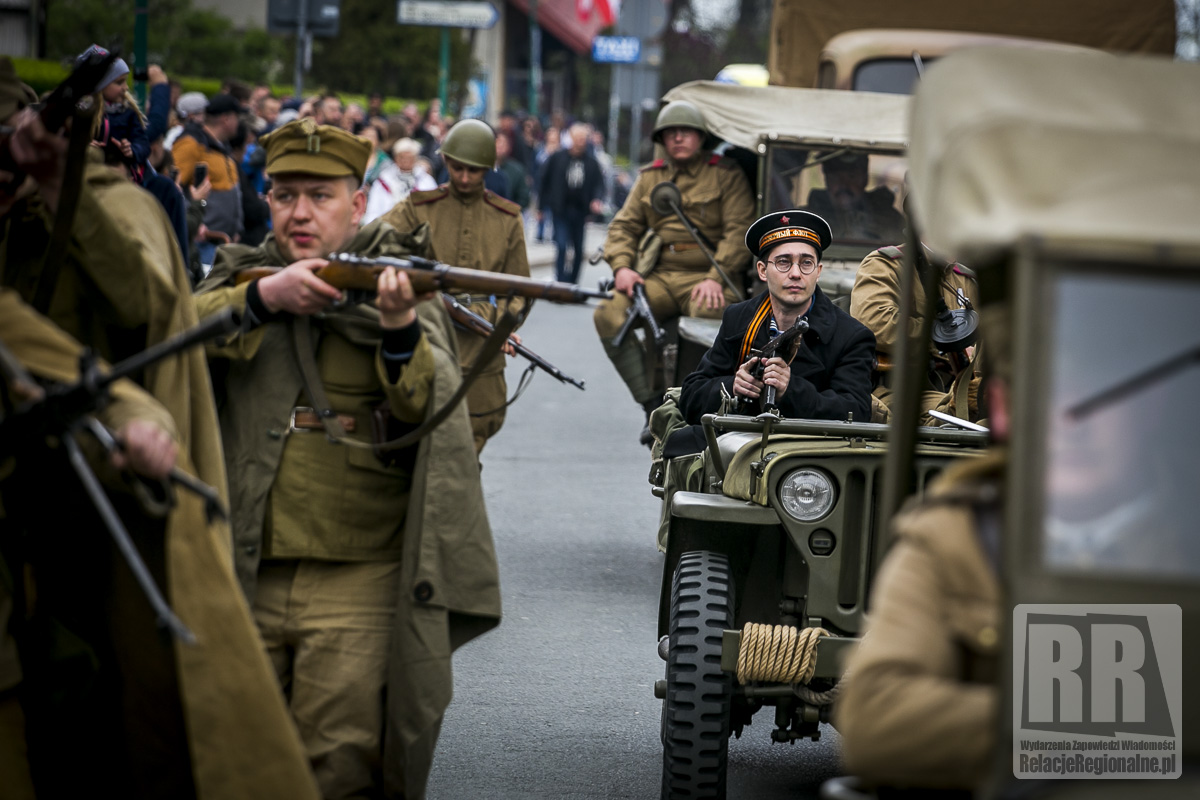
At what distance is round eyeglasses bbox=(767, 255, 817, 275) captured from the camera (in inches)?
246

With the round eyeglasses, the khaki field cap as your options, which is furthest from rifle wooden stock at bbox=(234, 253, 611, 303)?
the round eyeglasses

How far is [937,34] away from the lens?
11.9m

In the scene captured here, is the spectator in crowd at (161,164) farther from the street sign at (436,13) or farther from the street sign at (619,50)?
the street sign at (619,50)

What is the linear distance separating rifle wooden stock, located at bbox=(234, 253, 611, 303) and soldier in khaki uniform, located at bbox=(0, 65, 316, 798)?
389 mm

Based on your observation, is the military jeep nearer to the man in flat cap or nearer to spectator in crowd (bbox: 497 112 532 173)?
the man in flat cap

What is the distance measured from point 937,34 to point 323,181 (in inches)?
339

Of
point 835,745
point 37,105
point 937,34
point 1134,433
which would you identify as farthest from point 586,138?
point 1134,433

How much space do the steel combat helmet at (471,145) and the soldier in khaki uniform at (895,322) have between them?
2.50 m

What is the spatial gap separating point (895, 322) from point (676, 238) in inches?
145

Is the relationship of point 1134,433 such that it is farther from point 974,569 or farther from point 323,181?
point 323,181

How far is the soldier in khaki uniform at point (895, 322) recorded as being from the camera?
641 cm

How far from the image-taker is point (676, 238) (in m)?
10.5

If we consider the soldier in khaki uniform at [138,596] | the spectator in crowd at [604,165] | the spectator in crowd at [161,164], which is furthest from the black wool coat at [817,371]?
the spectator in crowd at [604,165]

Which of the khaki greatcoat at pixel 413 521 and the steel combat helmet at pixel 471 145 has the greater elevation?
the steel combat helmet at pixel 471 145
